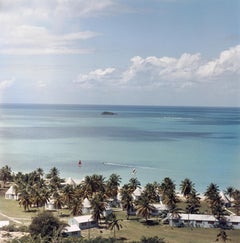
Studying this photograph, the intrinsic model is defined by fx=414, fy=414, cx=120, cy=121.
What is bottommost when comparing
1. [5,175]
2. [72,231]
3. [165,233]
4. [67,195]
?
[165,233]

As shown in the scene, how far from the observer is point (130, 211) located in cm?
754

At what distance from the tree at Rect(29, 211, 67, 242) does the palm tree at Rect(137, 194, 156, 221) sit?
177 centimetres

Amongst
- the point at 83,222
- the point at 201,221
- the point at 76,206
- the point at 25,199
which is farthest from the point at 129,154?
the point at 83,222

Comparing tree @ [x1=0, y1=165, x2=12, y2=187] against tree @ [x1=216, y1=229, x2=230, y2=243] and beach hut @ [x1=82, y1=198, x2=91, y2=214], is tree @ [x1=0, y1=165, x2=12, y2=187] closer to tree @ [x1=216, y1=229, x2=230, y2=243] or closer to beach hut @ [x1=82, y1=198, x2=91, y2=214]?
beach hut @ [x1=82, y1=198, x2=91, y2=214]

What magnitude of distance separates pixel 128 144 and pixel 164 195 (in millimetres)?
10862

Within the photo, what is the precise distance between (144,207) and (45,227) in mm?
2139

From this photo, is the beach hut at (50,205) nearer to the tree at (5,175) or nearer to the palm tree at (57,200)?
the palm tree at (57,200)

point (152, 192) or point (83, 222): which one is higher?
point (152, 192)

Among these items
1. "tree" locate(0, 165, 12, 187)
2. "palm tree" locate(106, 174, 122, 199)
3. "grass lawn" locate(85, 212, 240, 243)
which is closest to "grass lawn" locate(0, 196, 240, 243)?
"grass lawn" locate(85, 212, 240, 243)

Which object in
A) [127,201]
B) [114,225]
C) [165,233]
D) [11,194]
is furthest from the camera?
Result: [11,194]

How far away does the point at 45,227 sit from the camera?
17.4 ft

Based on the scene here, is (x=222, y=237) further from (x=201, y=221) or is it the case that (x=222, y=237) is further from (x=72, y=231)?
(x=72, y=231)

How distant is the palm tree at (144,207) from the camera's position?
22.8 feet

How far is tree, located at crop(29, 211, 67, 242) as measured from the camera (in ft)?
17.2
